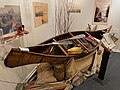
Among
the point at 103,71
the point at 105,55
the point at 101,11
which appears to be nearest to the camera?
the point at 105,55

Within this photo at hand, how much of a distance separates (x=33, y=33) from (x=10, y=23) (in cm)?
79

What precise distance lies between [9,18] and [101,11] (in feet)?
10.5

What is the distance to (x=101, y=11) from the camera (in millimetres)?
3828

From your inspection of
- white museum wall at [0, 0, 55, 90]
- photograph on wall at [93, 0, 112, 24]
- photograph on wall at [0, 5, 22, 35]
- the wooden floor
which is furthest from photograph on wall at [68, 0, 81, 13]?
photograph on wall at [0, 5, 22, 35]

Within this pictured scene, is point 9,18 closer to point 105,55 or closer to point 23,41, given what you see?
point 23,41

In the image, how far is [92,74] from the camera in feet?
8.45

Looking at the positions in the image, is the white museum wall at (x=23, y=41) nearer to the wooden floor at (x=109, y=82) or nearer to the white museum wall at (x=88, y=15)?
the wooden floor at (x=109, y=82)

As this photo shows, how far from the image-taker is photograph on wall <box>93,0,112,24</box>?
371 centimetres

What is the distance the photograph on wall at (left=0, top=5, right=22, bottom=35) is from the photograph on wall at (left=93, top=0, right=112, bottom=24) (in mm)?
2922

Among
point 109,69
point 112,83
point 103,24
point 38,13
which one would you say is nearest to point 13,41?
point 38,13

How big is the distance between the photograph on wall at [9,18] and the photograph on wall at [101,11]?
2.92m

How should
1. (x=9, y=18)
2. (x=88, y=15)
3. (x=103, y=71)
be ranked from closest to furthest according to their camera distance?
(x=9, y=18) → (x=103, y=71) → (x=88, y=15)

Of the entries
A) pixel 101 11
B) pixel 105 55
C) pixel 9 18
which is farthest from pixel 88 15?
pixel 9 18

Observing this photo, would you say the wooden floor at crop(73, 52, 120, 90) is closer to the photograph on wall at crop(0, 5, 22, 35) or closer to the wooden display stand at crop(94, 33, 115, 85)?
the wooden display stand at crop(94, 33, 115, 85)
